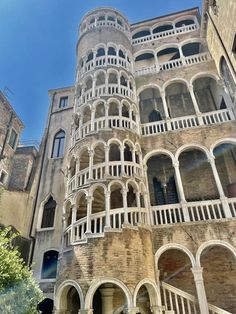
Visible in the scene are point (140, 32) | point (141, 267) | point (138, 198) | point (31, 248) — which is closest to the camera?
point (141, 267)

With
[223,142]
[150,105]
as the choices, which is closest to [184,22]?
[150,105]

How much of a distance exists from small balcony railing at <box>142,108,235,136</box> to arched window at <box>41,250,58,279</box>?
31.0 ft

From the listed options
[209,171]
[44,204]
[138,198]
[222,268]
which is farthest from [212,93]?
[44,204]

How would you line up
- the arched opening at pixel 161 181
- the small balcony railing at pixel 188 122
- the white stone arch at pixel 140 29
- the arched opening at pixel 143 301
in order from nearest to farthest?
1. the arched opening at pixel 143 301
2. the small balcony railing at pixel 188 122
3. the arched opening at pixel 161 181
4. the white stone arch at pixel 140 29

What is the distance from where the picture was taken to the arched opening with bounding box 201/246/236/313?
10.9 metres

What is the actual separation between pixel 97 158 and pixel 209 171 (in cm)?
677

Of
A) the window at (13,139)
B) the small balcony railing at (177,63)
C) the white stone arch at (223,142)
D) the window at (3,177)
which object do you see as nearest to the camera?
the white stone arch at (223,142)

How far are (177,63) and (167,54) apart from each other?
2.76 metres

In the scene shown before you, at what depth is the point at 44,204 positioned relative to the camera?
16.6 metres

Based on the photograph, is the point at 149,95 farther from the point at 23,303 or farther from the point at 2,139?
the point at 23,303


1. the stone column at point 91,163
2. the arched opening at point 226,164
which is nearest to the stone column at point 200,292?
the arched opening at point 226,164

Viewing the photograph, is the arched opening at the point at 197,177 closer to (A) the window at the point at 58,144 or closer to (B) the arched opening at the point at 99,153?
(B) the arched opening at the point at 99,153

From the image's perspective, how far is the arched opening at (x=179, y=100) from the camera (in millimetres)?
17047

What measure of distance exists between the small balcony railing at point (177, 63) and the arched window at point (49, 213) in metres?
11.4
